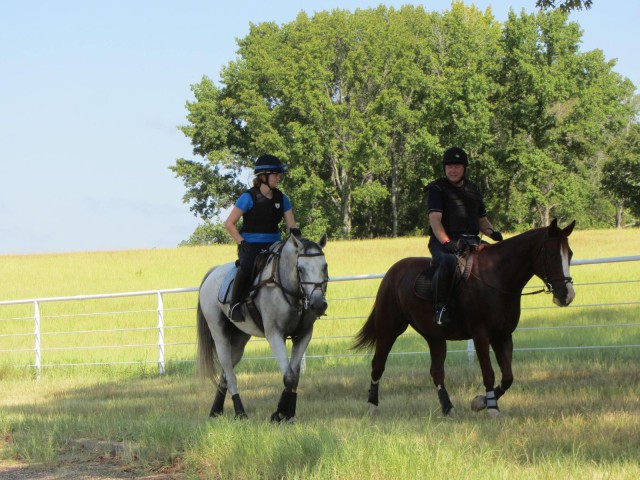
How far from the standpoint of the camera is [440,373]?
394 inches

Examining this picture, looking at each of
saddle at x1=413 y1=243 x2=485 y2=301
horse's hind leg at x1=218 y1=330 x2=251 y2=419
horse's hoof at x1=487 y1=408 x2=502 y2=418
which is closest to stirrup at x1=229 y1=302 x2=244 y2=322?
horse's hind leg at x1=218 y1=330 x2=251 y2=419

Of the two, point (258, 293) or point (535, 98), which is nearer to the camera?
point (258, 293)

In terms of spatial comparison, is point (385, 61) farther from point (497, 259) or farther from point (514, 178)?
point (497, 259)

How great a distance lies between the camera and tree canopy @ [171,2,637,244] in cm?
6072

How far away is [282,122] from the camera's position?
6550cm

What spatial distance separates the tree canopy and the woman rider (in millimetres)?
49058

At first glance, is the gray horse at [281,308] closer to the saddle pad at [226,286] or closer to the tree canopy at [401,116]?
the saddle pad at [226,286]

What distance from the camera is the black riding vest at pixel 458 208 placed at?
972cm

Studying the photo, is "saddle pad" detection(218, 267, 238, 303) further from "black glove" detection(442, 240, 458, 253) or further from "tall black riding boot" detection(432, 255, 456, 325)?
"black glove" detection(442, 240, 458, 253)

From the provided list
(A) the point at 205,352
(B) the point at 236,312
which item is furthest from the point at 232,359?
(B) the point at 236,312

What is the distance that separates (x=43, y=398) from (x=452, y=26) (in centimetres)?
5725

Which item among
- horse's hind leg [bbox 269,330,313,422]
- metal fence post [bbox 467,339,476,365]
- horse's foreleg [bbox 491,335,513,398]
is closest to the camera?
horse's foreleg [bbox 491,335,513,398]

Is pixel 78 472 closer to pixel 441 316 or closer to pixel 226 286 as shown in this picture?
pixel 226 286

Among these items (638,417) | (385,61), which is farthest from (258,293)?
(385,61)
